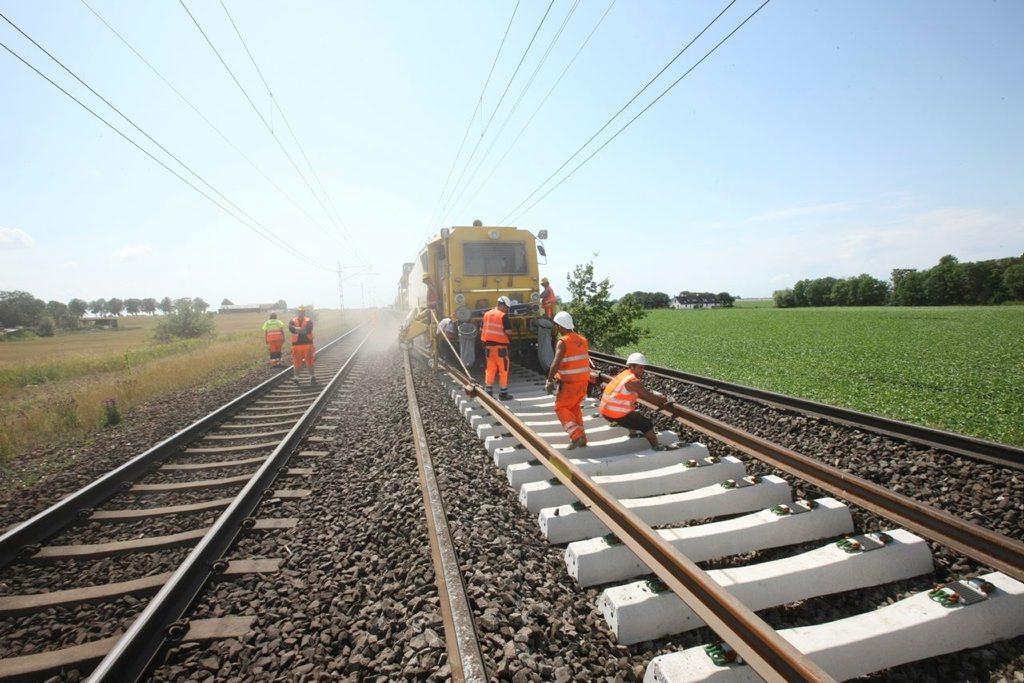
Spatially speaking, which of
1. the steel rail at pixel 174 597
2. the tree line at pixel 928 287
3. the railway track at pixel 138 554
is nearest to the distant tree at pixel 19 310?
the railway track at pixel 138 554

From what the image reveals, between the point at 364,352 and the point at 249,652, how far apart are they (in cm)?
1663

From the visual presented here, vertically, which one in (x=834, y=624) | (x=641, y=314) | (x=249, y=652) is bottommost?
(x=249, y=652)

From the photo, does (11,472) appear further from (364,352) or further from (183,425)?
(364,352)

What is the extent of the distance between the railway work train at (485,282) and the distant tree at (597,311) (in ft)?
14.1

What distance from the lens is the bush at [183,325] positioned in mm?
31625

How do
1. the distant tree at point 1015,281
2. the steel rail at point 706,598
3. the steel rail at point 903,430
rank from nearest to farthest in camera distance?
the steel rail at point 706,598, the steel rail at point 903,430, the distant tree at point 1015,281

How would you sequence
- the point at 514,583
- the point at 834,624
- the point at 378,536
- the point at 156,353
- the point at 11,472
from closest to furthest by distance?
1. the point at 834,624
2. the point at 514,583
3. the point at 378,536
4. the point at 11,472
5. the point at 156,353

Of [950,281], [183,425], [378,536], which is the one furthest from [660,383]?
[950,281]

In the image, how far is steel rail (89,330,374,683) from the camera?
2.26 m

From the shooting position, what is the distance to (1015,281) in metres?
56.4

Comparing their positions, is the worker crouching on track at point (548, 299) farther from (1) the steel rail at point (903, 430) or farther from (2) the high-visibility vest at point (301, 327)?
(2) the high-visibility vest at point (301, 327)

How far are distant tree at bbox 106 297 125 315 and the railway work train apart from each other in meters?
173

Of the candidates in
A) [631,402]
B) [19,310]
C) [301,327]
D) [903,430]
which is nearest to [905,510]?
[903,430]

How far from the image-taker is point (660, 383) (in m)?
7.73
